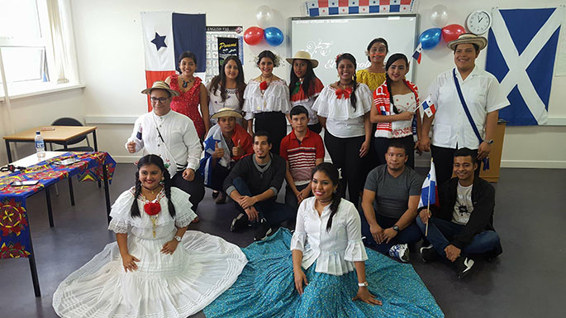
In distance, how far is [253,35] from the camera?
17.5ft

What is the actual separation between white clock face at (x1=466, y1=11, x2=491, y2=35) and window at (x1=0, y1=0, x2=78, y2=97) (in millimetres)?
5227

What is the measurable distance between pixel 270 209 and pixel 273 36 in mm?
2583

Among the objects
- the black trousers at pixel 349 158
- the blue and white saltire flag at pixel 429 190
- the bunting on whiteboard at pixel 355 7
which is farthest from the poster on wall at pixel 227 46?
the blue and white saltire flag at pixel 429 190

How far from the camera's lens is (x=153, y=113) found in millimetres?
3504

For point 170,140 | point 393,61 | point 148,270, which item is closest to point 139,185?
point 148,270

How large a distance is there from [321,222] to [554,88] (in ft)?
15.2

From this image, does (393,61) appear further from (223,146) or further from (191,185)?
(191,185)

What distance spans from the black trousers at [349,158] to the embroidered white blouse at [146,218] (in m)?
1.49

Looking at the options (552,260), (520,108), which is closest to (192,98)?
(552,260)

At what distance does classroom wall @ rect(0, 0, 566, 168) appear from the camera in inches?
211

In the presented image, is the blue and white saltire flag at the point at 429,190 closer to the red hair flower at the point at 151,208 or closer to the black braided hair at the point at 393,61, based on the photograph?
the black braided hair at the point at 393,61

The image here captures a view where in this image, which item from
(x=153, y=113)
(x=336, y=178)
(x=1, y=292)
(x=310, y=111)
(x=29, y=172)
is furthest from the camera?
(x=310, y=111)

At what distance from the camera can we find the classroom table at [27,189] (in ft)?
8.17

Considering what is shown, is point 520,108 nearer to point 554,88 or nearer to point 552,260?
point 554,88
